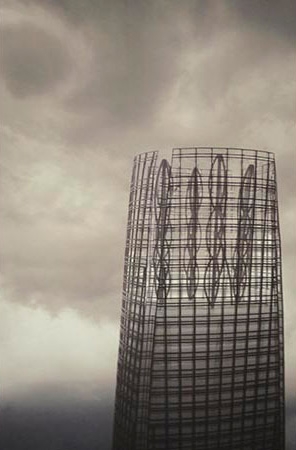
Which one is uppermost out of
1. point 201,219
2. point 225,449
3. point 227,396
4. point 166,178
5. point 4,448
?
point 166,178

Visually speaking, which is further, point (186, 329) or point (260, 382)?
point (260, 382)

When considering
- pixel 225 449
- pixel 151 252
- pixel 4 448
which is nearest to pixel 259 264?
pixel 151 252

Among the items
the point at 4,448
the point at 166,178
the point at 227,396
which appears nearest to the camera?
the point at 166,178

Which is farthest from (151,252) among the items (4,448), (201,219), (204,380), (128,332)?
(4,448)

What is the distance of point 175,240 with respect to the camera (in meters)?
73.4

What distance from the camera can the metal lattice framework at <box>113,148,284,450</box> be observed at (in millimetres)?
73312

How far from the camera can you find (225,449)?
78875 millimetres

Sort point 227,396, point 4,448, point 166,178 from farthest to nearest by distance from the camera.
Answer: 1. point 4,448
2. point 227,396
3. point 166,178

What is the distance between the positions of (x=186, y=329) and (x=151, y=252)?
12232 millimetres

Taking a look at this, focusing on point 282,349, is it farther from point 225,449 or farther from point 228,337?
point 225,449

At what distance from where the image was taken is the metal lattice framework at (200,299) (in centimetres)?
7331

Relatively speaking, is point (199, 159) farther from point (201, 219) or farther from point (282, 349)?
point (282, 349)

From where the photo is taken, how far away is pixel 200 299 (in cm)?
7425

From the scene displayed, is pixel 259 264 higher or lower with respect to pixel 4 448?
higher
